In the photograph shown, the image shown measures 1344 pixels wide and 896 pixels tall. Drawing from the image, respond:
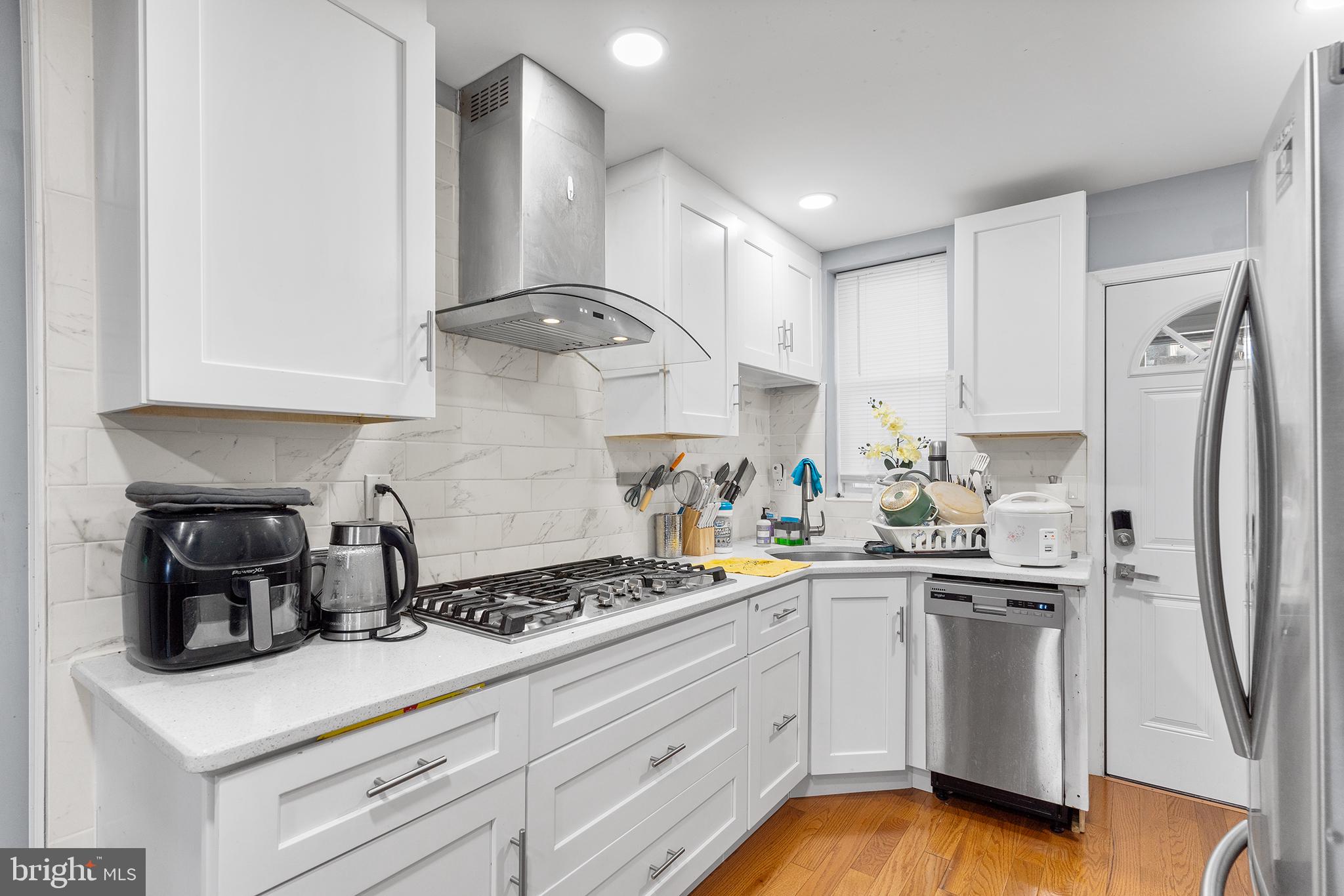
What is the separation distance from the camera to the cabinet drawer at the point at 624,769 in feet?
4.66

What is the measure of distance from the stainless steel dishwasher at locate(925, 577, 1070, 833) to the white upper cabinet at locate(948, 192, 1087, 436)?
0.79 metres

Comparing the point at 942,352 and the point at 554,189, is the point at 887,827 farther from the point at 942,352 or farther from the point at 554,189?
the point at 554,189

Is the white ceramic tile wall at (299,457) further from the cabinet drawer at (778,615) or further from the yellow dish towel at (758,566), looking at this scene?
the cabinet drawer at (778,615)

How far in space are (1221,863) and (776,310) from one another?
8.61 ft

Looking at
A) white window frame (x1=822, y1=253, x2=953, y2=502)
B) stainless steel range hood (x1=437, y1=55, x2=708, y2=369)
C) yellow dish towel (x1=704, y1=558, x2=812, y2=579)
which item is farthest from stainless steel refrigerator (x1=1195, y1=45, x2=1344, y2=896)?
white window frame (x1=822, y1=253, x2=953, y2=502)

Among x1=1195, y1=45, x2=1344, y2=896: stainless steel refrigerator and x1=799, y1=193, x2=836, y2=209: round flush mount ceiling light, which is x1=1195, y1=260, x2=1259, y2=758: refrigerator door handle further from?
x1=799, y1=193, x2=836, y2=209: round flush mount ceiling light

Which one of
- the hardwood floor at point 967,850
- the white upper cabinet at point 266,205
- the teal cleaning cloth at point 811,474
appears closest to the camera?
the white upper cabinet at point 266,205

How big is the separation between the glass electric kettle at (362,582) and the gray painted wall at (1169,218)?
9.89ft

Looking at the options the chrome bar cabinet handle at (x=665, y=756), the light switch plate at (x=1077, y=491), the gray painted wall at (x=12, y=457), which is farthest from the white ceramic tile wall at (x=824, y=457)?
the gray painted wall at (x=12, y=457)

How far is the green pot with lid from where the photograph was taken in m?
2.75

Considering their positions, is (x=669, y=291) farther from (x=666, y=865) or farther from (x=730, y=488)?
(x=666, y=865)

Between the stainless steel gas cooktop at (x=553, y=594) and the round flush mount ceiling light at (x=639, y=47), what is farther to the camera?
the round flush mount ceiling light at (x=639, y=47)

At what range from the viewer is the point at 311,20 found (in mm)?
1374

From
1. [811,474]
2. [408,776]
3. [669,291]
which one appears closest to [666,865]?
[408,776]
